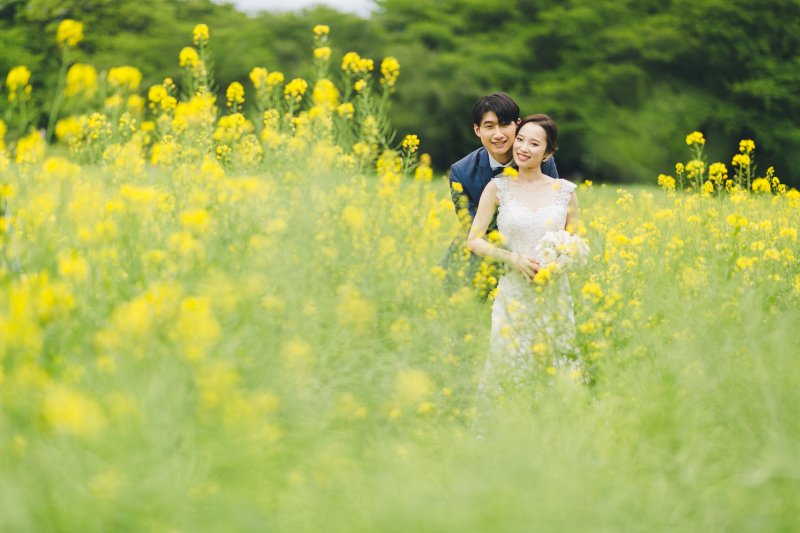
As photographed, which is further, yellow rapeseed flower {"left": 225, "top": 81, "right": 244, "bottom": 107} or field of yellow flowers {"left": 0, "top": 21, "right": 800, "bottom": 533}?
yellow rapeseed flower {"left": 225, "top": 81, "right": 244, "bottom": 107}

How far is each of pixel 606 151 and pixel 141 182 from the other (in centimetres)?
287

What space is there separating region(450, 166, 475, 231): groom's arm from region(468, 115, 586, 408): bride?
0.19 metres

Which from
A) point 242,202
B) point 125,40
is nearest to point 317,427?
point 242,202

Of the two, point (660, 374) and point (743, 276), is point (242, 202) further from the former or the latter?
point (743, 276)

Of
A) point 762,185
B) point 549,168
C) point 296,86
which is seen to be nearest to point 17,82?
point 296,86

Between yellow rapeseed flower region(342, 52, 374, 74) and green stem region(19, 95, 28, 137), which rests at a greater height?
yellow rapeseed flower region(342, 52, 374, 74)

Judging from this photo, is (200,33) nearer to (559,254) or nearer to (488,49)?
(559,254)

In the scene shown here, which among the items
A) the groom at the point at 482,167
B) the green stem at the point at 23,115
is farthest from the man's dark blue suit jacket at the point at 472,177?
→ the green stem at the point at 23,115

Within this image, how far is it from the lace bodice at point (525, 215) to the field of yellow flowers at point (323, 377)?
1.16 feet

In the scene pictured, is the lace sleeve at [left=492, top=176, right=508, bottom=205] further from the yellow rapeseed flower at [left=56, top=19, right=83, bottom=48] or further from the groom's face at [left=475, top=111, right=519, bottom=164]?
the yellow rapeseed flower at [left=56, top=19, right=83, bottom=48]

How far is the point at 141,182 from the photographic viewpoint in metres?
3.72

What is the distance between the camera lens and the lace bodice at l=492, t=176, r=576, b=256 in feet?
10.9

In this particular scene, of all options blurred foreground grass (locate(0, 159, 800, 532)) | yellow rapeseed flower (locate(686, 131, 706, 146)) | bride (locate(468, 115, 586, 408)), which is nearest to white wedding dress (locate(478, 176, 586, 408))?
bride (locate(468, 115, 586, 408))

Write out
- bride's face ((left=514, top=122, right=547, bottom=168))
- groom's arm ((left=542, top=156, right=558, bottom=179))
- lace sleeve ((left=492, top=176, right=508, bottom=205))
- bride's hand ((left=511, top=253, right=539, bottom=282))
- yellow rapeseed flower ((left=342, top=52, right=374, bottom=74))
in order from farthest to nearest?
yellow rapeseed flower ((left=342, top=52, right=374, bottom=74)), groom's arm ((left=542, top=156, right=558, bottom=179)), lace sleeve ((left=492, top=176, right=508, bottom=205)), bride's face ((left=514, top=122, right=547, bottom=168)), bride's hand ((left=511, top=253, right=539, bottom=282))
